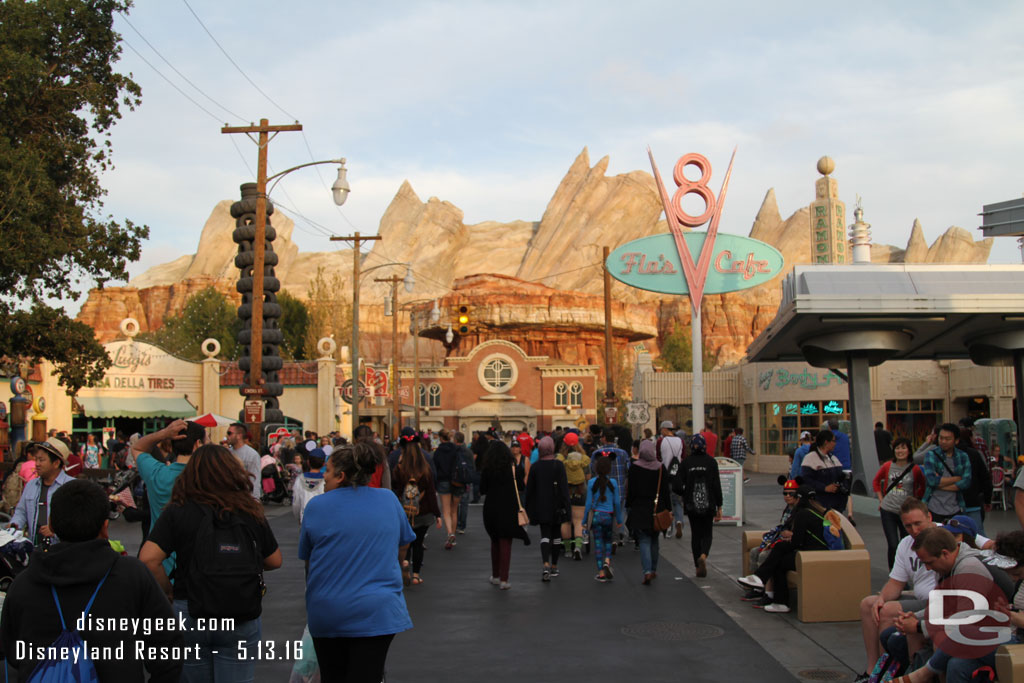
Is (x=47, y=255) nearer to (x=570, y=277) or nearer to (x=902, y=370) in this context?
(x=902, y=370)

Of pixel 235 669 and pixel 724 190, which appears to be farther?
pixel 724 190

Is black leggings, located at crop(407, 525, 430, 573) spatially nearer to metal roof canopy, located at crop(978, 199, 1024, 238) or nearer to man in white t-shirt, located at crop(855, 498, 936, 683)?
man in white t-shirt, located at crop(855, 498, 936, 683)

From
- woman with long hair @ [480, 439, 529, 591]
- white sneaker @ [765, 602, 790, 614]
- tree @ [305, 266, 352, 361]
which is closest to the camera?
white sneaker @ [765, 602, 790, 614]

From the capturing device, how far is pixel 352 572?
15.9 ft

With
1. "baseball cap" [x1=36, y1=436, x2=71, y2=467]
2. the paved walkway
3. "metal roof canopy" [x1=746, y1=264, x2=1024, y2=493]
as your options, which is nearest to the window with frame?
"metal roof canopy" [x1=746, y1=264, x2=1024, y2=493]

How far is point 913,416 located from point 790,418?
184 inches

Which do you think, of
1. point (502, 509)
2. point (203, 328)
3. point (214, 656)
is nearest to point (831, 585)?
point (502, 509)

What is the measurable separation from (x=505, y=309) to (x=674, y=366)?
1740 cm

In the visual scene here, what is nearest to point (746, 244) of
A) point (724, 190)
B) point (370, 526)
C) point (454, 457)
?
point (724, 190)

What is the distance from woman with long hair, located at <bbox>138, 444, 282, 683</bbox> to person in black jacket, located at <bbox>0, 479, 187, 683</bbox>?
2.93ft

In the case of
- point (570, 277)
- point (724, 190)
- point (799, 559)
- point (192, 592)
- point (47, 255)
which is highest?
point (570, 277)

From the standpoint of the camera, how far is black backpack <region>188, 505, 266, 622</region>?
466 centimetres

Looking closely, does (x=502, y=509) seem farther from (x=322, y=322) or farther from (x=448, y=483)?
(x=322, y=322)

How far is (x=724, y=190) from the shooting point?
22656 millimetres
